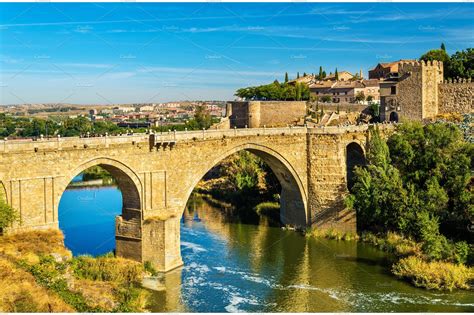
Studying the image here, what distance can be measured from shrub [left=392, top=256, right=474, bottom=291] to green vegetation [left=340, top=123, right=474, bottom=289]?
1.17 feet

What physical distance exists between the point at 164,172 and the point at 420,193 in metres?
12.1

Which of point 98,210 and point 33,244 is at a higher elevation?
point 33,244

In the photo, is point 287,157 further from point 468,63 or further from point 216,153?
point 468,63

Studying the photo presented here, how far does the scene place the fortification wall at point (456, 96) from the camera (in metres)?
41.3

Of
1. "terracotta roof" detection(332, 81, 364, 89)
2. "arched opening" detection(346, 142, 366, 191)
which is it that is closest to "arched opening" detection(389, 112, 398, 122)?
"arched opening" detection(346, 142, 366, 191)

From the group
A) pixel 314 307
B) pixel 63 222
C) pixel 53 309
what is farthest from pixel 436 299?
pixel 63 222

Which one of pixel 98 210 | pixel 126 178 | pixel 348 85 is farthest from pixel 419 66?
pixel 126 178

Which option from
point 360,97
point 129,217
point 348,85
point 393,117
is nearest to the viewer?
point 129,217

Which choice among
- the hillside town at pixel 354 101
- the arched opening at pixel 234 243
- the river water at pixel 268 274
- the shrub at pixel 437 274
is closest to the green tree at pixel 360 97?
the hillside town at pixel 354 101

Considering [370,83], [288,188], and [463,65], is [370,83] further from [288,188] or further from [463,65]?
[288,188]

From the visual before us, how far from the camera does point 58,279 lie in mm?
18031

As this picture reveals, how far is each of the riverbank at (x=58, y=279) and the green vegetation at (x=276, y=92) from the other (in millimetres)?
36657

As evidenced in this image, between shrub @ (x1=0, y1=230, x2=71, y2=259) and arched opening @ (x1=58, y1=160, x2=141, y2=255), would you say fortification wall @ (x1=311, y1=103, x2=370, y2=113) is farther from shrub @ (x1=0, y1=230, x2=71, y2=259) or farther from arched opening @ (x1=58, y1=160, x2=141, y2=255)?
shrub @ (x1=0, y1=230, x2=71, y2=259)

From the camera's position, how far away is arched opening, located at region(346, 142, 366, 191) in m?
35.5
